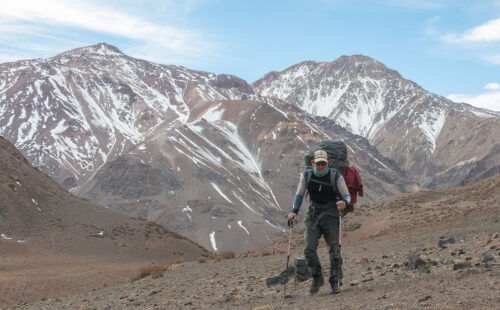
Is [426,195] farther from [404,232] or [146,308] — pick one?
[146,308]

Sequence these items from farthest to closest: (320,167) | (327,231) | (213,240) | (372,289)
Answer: (213,240) < (327,231) < (320,167) < (372,289)

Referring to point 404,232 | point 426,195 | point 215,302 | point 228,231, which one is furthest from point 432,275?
point 228,231

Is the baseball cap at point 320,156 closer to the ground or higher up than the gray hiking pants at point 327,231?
higher up

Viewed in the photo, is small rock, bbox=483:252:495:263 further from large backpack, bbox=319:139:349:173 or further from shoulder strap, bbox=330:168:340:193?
shoulder strap, bbox=330:168:340:193

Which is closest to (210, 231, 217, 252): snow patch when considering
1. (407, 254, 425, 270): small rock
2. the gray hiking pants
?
(407, 254, 425, 270): small rock

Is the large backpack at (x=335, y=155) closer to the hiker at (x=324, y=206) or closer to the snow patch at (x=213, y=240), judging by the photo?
the hiker at (x=324, y=206)

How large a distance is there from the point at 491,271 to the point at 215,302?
19.0ft

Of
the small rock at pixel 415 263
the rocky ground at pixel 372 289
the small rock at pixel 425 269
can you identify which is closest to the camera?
the rocky ground at pixel 372 289

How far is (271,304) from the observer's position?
32.9 ft

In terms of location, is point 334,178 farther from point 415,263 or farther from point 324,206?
point 415,263

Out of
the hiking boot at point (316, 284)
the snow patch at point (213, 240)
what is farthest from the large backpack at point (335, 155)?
the snow patch at point (213, 240)

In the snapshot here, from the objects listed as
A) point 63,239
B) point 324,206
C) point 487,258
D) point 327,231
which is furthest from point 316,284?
point 63,239

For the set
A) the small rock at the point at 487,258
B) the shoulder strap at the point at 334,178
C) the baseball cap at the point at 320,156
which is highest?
the baseball cap at the point at 320,156

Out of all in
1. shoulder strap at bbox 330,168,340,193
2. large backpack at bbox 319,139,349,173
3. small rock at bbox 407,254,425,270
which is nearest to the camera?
shoulder strap at bbox 330,168,340,193
